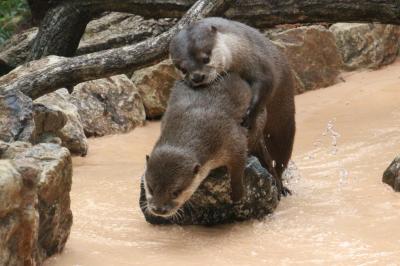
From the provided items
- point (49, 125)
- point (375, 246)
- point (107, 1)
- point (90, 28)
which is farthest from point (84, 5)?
point (375, 246)

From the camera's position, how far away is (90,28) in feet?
32.0

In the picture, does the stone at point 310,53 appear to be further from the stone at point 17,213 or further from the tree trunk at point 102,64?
the stone at point 17,213

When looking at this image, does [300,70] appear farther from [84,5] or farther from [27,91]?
[27,91]

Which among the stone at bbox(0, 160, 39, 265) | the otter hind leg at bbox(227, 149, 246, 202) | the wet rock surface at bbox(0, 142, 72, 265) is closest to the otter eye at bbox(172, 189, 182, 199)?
the otter hind leg at bbox(227, 149, 246, 202)

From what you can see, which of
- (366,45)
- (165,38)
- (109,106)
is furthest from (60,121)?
(366,45)

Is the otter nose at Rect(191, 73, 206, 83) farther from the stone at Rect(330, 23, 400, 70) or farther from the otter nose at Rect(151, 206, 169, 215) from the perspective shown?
the stone at Rect(330, 23, 400, 70)

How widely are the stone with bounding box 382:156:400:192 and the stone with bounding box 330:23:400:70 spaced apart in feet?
15.9

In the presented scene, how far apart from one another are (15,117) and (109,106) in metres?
2.54

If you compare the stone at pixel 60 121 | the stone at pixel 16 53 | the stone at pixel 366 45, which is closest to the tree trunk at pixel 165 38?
the stone at pixel 60 121

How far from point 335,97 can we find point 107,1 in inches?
110

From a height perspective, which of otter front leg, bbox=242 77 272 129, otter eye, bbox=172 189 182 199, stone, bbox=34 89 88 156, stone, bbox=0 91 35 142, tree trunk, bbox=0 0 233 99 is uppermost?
otter front leg, bbox=242 77 272 129

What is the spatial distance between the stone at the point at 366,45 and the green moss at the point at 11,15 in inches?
190

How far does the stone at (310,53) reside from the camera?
30.2 ft

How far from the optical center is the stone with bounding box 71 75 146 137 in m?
7.78
